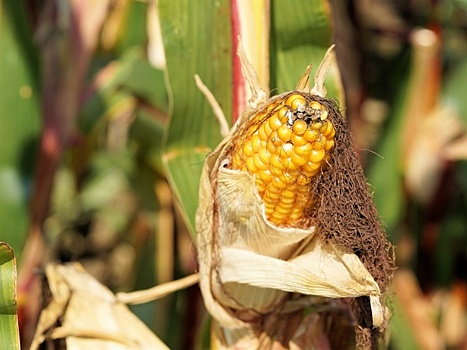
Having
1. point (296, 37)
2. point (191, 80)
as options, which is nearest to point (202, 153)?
point (191, 80)

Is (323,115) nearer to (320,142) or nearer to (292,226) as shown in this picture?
(320,142)

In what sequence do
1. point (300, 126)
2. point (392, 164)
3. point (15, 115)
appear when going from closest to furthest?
1. point (300, 126)
2. point (15, 115)
3. point (392, 164)

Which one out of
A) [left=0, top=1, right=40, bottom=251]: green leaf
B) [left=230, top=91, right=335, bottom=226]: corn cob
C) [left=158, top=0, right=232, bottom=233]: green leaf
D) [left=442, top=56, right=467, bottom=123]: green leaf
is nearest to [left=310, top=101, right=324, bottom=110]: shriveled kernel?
[left=230, top=91, right=335, bottom=226]: corn cob

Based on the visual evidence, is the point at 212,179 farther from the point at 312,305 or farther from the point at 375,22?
the point at 375,22

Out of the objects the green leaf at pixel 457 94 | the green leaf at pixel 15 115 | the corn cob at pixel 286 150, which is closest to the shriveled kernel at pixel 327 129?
the corn cob at pixel 286 150

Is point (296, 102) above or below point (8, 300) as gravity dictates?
above

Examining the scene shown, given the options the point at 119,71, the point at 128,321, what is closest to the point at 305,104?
the point at 128,321
